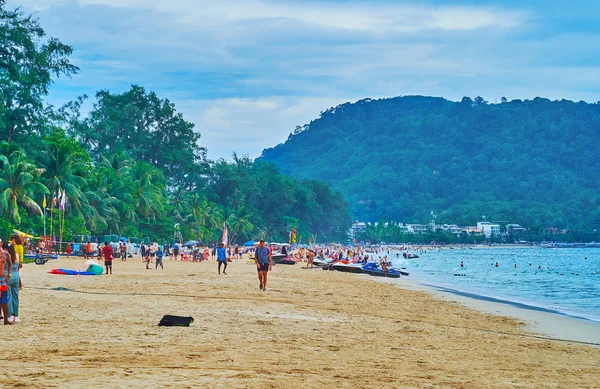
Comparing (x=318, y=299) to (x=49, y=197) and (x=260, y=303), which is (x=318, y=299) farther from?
(x=49, y=197)

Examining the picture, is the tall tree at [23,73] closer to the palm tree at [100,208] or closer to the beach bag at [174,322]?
the palm tree at [100,208]

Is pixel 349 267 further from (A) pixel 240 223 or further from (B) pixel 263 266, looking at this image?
(A) pixel 240 223

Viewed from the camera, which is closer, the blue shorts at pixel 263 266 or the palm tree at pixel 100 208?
the blue shorts at pixel 263 266

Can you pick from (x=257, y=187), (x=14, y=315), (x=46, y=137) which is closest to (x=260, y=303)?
(x=14, y=315)

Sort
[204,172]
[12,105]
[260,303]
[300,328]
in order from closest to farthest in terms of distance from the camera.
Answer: [300,328], [260,303], [12,105], [204,172]

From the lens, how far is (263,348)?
10406mm

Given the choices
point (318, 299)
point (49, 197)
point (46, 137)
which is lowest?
point (318, 299)

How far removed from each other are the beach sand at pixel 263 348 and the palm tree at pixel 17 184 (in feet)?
90.6

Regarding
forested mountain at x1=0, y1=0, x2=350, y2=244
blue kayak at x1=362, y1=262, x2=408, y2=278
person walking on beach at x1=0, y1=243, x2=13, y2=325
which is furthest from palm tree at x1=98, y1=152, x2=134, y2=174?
person walking on beach at x1=0, y1=243, x2=13, y2=325

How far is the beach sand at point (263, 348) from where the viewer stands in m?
8.06

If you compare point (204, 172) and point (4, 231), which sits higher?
point (204, 172)

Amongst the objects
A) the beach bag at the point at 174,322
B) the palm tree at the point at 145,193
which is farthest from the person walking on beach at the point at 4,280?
the palm tree at the point at 145,193

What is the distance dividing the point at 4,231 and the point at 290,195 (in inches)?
3510

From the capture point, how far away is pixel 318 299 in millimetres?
21406
